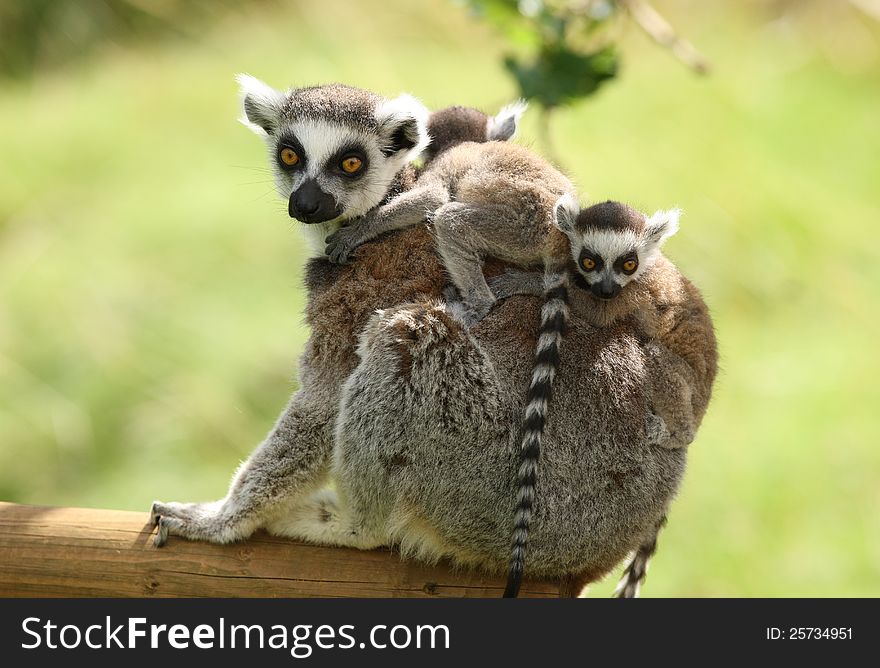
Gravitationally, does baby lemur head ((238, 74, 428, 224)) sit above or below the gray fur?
above

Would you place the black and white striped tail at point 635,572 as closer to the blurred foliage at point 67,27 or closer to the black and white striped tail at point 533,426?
the black and white striped tail at point 533,426

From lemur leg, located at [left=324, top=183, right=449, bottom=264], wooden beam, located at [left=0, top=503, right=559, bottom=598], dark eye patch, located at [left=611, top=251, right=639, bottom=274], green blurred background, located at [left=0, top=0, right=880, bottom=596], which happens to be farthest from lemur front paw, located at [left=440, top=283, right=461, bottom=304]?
green blurred background, located at [left=0, top=0, right=880, bottom=596]

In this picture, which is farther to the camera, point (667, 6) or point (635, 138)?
point (667, 6)

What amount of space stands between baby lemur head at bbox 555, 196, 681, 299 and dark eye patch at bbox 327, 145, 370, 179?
2.57ft

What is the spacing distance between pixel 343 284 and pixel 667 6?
343 inches

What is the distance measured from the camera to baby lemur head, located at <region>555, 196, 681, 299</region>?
3.59 meters

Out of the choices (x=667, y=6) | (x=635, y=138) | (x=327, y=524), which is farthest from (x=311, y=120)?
(x=667, y=6)

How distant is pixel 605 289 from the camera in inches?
139

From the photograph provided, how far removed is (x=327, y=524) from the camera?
12.2 ft

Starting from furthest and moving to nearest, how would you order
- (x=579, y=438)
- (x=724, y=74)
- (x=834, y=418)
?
(x=724, y=74), (x=834, y=418), (x=579, y=438)

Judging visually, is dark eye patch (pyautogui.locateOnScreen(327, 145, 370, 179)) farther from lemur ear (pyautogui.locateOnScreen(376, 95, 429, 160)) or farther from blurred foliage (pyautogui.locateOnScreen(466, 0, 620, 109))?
blurred foliage (pyautogui.locateOnScreen(466, 0, 620, 109))

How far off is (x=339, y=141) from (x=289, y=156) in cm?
22

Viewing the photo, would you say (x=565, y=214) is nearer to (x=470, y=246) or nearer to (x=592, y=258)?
(x=592, y=258)
